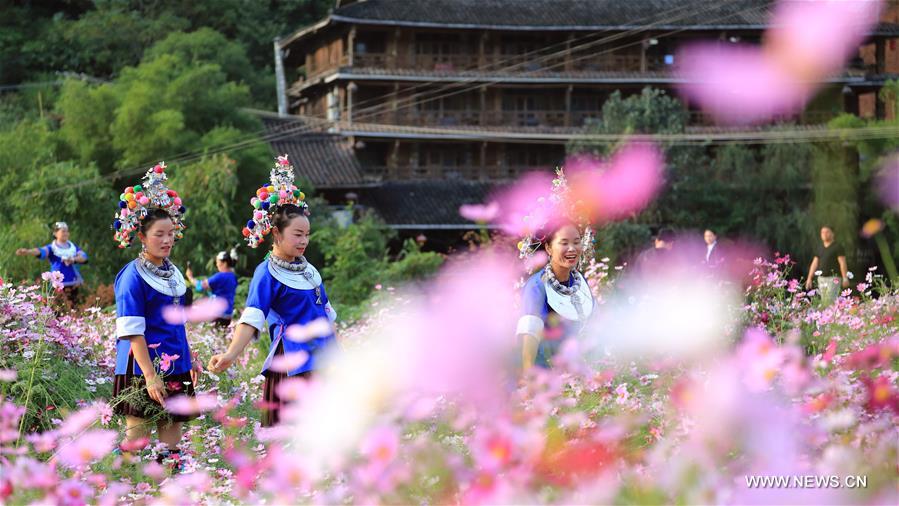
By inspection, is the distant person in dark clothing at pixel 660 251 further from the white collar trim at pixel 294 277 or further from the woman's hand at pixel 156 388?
the woman's hand at pixel 156 388

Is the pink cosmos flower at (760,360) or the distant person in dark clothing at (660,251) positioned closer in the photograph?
the pink cosmos flower at (760,360)

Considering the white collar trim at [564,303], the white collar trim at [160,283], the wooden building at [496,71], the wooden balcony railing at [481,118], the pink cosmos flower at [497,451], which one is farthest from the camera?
the wooden balcony railing at [481,118]

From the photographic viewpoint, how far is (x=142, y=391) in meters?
6.12

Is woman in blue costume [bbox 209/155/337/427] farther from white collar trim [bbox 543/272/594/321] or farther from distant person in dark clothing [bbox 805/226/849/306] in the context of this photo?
distant person in dark clothing [bbox 805/226/849/306]

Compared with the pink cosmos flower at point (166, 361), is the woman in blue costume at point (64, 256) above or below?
below

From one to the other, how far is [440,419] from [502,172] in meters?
31.0

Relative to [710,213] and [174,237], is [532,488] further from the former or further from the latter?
[710,213]

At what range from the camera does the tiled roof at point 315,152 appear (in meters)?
32.4

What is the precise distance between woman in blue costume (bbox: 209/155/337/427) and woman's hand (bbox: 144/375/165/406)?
44cm

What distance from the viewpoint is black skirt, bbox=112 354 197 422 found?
607 cm

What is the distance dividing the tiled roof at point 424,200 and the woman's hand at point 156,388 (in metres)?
25.4

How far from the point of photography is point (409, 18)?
3431cm

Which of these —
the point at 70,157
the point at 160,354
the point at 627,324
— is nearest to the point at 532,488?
the point at 160,354

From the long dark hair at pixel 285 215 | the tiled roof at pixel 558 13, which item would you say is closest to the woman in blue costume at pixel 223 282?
the long dark hair at pixel 285 215
